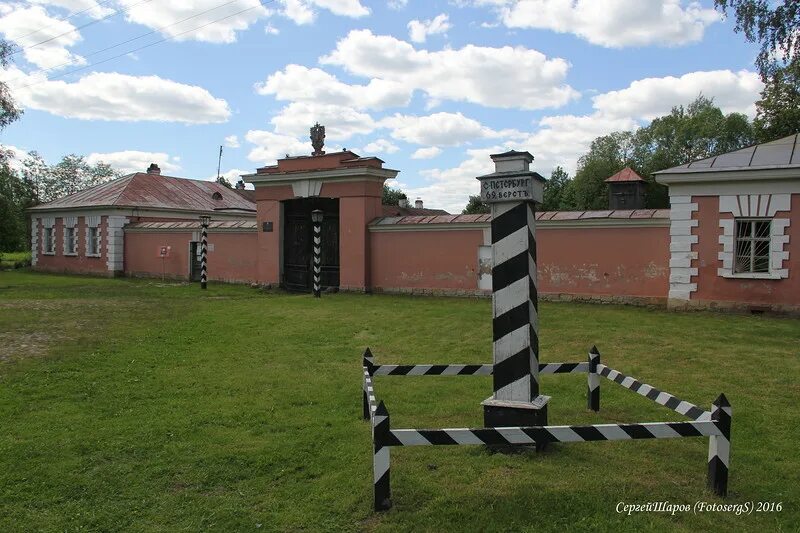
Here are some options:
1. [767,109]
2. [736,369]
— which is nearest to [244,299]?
[736,369]

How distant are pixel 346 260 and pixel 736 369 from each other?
12.0 m

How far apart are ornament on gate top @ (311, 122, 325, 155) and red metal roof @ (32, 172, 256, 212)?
1094 centimetres

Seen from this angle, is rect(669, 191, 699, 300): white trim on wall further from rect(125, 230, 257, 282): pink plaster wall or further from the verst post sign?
rect(125, 230, 257, 282): pink plaster wall

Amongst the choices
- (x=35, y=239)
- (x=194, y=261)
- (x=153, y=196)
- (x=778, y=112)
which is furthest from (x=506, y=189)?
(x=778, y=112)

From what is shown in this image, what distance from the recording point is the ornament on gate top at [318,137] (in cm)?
1916

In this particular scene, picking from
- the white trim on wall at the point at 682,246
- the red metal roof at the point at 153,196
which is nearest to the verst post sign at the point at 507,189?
the white trim on wall at the point at 682,246

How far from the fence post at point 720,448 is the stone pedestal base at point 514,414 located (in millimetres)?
1197

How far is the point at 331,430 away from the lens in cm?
562

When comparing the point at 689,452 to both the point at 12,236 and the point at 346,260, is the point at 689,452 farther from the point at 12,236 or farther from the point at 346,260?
the point at 12,236

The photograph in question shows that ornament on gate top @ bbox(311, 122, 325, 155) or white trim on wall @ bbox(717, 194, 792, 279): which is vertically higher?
ornament on gate top @ bbox(311, 122, 325, 155)

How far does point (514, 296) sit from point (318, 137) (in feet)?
49.9

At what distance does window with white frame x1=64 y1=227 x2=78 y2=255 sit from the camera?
92.1 feet

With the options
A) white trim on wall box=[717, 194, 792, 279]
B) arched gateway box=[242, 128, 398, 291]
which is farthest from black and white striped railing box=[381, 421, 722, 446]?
arched gateway box=[242, 128, 398, 291]

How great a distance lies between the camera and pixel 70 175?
54469 millimetres
